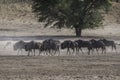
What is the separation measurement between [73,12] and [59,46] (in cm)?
1991

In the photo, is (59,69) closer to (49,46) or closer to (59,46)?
(49,46)

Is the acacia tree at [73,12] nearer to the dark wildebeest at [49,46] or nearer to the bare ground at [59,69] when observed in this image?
the dark wildebeest at [49,46]

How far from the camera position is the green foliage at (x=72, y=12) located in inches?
2015

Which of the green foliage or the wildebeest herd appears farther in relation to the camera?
the green foliage

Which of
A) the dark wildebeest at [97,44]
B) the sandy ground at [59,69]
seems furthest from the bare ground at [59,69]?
the dark wildebeest at [97,44]

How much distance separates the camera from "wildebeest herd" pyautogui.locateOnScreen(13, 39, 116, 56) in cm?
3119

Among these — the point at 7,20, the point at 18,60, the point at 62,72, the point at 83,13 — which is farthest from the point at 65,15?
the point at 62,72

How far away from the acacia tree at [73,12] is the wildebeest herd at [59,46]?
17349mm

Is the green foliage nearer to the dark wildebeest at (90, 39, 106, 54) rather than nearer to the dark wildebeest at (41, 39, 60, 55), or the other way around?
the dark wildebeest at (90, 39, 106, 54)

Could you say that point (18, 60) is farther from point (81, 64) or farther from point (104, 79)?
point (104, 79)

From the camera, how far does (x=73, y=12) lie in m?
51.8

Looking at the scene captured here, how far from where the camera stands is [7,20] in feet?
218

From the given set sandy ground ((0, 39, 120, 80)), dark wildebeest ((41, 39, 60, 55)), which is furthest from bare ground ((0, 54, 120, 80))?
dark wildebeest ((41, 39, 60, 55))

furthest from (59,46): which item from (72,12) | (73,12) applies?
(73,12)
